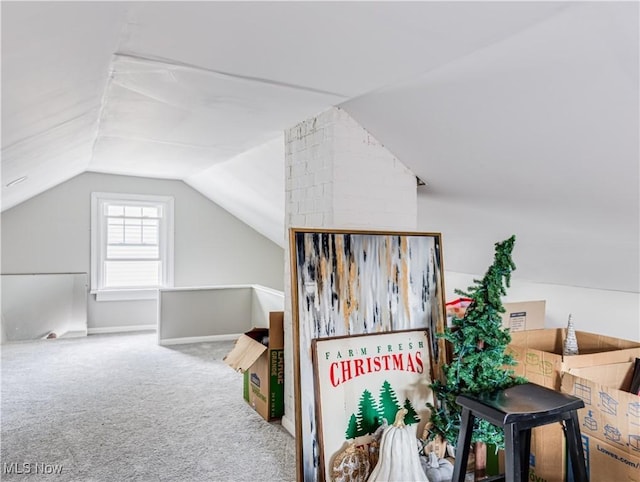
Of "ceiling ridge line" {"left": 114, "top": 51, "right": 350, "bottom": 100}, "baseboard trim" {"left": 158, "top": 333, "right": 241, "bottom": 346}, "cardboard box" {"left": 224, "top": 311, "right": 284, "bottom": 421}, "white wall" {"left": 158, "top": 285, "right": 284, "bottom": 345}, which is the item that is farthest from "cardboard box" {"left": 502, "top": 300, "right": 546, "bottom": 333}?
"baseboard trim" {"left": 158, "top": 333, "right": 241, "bottom": 346}

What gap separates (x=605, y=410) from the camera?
1.98 meters

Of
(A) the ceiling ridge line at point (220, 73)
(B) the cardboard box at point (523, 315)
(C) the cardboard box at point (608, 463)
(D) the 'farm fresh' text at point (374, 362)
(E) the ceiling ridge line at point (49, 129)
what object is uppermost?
(A) the ceiling ridge line at point (220, 73)

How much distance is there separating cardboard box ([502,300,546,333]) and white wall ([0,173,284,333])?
4794 mm

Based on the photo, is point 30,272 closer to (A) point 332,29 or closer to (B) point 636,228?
(A) point 332,29

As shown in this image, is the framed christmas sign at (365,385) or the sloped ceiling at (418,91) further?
the framed christmas sign at (365,385)

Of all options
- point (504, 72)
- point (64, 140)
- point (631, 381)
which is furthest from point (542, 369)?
point (64, 140)

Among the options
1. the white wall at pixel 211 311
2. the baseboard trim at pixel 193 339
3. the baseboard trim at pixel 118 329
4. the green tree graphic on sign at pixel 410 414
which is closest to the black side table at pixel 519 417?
the green tree graphic on sign at pixel 410 414

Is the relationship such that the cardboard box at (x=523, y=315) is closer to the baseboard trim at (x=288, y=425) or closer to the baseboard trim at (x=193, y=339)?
the baseboard trim at (x=288, y=425)

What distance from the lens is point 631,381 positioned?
92.0 inches

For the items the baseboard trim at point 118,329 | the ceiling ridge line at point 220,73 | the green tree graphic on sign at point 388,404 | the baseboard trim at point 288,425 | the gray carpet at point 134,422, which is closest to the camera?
the ceiling ridge line at point 220,73

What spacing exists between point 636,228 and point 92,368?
470 centimetres

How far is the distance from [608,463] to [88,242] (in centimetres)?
631

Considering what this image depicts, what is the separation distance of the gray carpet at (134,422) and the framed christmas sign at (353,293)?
→ 67 cm

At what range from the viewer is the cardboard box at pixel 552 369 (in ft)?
7.14
